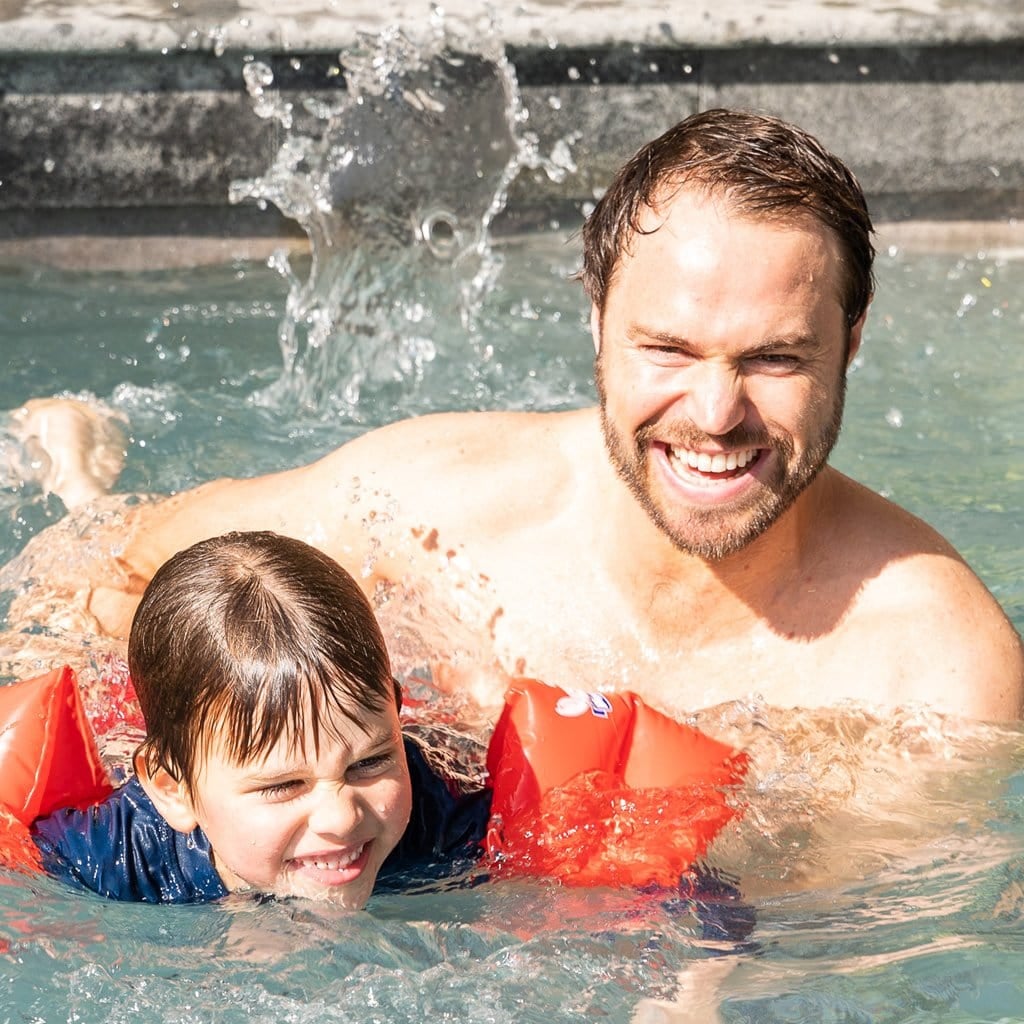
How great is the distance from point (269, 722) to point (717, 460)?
983 millimetres

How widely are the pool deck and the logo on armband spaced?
3.07 metres

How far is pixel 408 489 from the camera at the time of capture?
366cm

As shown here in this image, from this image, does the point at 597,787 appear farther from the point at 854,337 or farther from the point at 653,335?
the point at 854,337

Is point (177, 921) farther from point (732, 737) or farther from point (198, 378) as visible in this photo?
point (198, 378)

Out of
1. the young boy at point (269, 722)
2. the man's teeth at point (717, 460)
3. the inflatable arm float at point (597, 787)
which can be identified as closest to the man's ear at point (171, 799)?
the young boy at point (269, 722)

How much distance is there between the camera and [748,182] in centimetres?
311

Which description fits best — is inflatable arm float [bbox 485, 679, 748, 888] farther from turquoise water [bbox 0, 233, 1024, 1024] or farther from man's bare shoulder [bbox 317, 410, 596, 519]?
man's bare shoulder [bbox 317, 410, 596, 519]

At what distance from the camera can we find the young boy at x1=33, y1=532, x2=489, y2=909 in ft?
8.82

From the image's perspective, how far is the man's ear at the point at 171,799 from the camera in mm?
2865

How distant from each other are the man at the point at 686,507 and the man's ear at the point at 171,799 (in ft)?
2.67

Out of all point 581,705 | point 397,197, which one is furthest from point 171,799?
point 397,197

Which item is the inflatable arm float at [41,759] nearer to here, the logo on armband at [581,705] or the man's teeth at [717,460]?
the logo on armband at [581,705]

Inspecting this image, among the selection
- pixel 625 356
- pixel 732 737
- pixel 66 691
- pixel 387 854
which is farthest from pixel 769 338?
pixel 66 691

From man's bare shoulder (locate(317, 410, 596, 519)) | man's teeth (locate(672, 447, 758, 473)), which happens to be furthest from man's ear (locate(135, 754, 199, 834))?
man's teeth (locate(672, 447, 758, 473))
